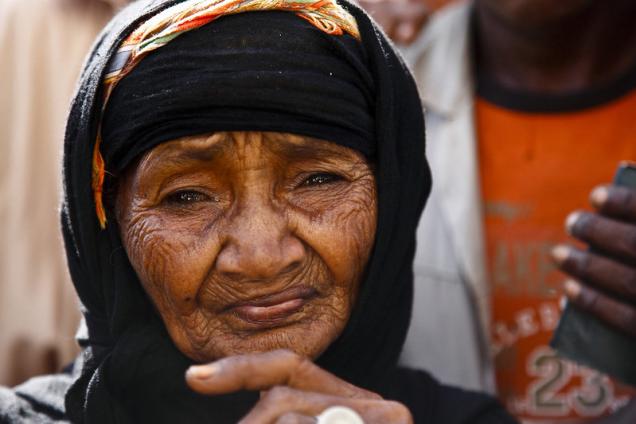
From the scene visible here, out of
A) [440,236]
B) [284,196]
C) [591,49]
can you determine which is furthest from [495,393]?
[284,196]

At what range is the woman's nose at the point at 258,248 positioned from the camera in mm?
2078

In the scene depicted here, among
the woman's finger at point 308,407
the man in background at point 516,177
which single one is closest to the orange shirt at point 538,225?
the man in background at point 516,177

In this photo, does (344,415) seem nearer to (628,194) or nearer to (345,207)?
(345,207)

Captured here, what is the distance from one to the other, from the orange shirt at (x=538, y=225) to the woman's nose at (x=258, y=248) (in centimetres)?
180

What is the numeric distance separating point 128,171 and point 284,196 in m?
0.38

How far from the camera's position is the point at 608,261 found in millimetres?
3035

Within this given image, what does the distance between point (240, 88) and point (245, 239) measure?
337 mm

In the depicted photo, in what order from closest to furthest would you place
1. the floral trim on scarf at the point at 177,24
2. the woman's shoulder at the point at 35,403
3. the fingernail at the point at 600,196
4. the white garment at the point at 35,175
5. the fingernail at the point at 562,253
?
the floral trim on scarf at the point at 177,24, the woman's shoulder at the point at 35,403, the fingernail at the point at 600,196, the fingernail at the point at 562,253, the white garment at the point at 35,175

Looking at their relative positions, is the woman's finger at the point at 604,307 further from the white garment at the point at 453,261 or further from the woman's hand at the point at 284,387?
the woman's hand at the point at 284,387

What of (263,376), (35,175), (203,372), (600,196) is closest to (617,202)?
(600,196)

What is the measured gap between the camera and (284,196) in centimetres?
219

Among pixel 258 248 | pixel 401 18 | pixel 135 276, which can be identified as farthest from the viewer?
pixel 401 18

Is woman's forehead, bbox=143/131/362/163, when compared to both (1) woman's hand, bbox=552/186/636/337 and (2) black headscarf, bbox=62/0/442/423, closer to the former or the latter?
(2) black headscarf, bbox=62/0/442/423

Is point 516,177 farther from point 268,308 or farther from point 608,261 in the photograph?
point 268,308
